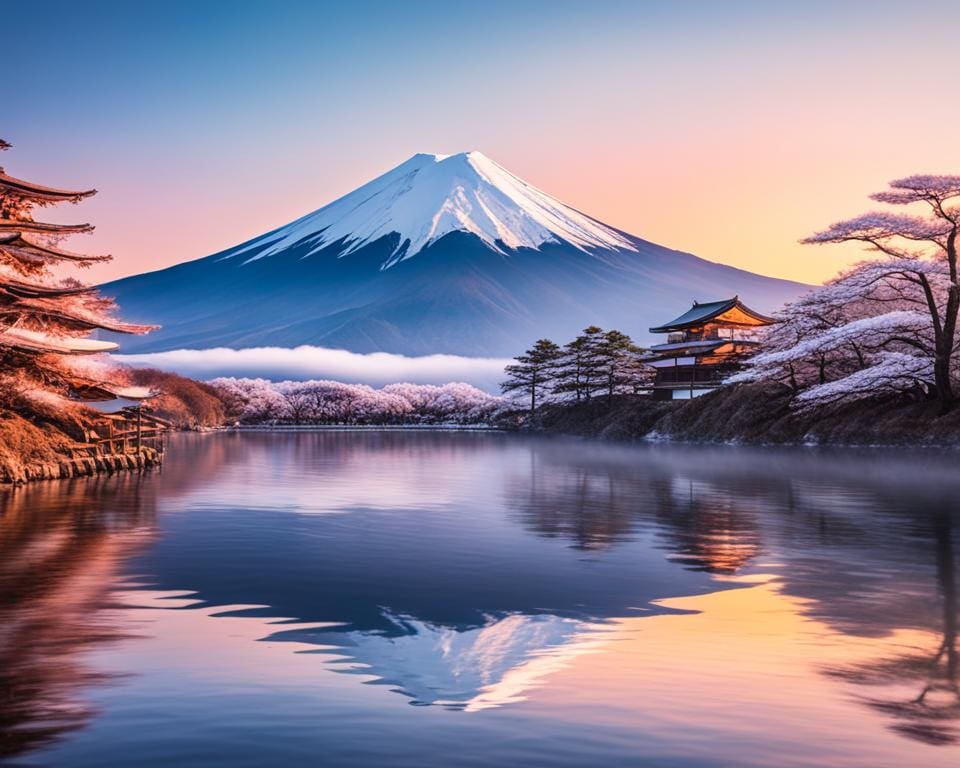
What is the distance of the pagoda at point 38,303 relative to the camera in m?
27.6

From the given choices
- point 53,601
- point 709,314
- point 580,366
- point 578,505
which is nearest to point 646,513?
point 578,505

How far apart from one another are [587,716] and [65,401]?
94.8ft

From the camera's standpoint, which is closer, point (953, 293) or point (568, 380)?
point (953, 293)

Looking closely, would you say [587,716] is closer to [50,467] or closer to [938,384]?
[50,467]

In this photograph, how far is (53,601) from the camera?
9.97 meters

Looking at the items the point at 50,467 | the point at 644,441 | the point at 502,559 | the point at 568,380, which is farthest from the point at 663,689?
the point at 568,380

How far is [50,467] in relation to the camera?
28.3 metres

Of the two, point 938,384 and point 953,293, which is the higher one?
point 953,293

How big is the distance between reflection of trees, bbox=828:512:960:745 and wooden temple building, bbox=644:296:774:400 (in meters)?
63.3

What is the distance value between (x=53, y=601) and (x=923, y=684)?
818 cm

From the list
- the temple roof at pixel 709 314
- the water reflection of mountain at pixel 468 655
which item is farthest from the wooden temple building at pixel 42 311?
the temple roof at pixel 709 314

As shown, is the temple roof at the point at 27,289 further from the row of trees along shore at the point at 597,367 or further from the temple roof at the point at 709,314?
the temple roof at the point at 709,314

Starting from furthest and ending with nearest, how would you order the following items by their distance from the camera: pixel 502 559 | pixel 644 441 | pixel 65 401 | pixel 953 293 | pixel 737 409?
pixel 644 441, pixel 737 409, pixel 953 293, pixel 65 401, pixel 502 559

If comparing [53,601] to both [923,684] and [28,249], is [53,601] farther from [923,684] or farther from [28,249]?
[28,249]
